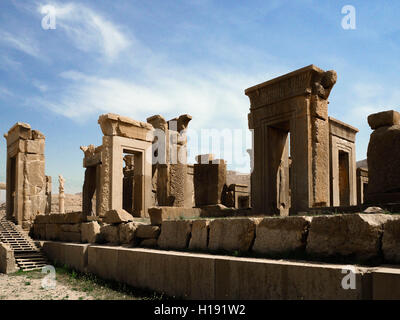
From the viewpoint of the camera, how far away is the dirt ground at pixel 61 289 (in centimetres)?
608

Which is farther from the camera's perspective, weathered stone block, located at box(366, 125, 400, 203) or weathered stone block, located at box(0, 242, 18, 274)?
weathered stone block, located at box(0, 242, 18, 274)

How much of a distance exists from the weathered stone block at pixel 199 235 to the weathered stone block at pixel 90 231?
368 centimetres

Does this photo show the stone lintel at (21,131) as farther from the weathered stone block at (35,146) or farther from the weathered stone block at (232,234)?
the weathered stone block at (232,234)

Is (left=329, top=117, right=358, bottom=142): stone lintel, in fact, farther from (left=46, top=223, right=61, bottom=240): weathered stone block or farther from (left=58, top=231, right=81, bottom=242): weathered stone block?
(left=46, top=223, right=61, bottom=240): weathered stone block

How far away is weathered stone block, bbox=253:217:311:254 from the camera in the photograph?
15.1 ft

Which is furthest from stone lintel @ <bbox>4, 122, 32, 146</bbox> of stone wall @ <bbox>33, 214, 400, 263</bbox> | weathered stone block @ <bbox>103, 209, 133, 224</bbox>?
stone wall @ <bbox>33, 214, 400, 263</bbox>

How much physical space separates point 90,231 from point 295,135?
5404 mm

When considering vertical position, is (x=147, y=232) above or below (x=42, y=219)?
above

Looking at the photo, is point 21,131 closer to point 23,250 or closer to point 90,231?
point 23,250

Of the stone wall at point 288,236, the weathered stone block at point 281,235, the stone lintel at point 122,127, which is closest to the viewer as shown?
the stone wall at point 288,236

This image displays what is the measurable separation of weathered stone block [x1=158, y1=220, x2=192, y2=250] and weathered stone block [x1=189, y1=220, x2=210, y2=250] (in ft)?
0.56

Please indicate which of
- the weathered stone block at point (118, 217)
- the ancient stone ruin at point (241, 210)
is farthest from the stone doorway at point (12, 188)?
the weathered stone block at point (118, 217)

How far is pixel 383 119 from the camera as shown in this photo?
6.57 meters

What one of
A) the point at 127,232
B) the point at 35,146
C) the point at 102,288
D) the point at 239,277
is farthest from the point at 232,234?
the point at 35,146
